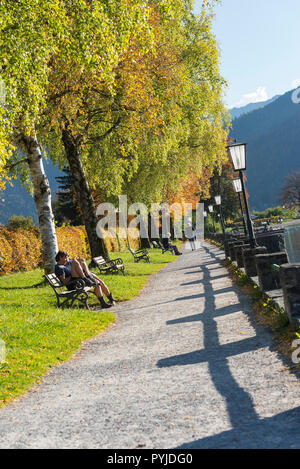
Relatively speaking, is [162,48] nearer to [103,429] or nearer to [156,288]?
[156,288]

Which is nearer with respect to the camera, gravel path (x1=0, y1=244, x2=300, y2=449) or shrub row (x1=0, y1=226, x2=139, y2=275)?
gravel path (x1=0, y1=244, x2=300, y2=449)

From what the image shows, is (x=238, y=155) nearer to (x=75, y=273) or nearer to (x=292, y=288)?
(x=75, y=273)

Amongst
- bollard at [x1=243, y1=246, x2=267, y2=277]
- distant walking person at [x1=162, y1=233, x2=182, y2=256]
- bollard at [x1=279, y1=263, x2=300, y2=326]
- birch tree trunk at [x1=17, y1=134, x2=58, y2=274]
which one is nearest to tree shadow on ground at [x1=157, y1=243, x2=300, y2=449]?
bollard at [x1=279, y1=263, x2=300, y2=326]

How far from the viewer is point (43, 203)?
15.0 meters

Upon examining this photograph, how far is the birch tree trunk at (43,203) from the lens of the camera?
14.9m

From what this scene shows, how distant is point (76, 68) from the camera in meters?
13.0

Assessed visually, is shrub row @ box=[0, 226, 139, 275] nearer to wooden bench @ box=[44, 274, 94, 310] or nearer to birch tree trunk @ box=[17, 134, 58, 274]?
birch tree trunk @ box=[17, 134, 58, 274]

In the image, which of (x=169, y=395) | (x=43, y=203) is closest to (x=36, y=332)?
(x=169, y=395)

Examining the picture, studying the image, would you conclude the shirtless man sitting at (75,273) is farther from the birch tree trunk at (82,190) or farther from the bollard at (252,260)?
the birch tree trunk at (82,190)

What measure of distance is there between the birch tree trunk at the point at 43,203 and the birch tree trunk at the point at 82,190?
9.74ft

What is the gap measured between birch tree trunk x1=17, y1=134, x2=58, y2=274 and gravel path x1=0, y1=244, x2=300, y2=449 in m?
6.83

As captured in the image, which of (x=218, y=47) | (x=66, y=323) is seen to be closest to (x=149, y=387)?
(x=66, y=323)

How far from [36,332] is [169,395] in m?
3.88

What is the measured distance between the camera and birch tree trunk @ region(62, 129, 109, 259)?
724 inches
